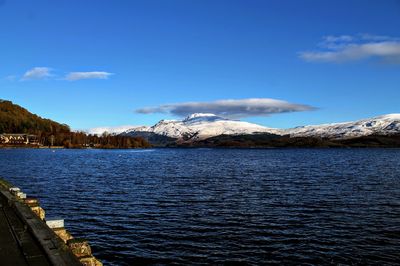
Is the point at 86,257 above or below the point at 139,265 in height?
above

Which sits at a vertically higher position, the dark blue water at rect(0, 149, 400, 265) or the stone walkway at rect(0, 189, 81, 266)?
the stone walkway at rect(0, 189, 81, 266)

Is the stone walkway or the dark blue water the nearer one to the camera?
the stone walkway

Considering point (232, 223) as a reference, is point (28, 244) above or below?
above

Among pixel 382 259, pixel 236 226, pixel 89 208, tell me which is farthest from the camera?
pixel 89 208

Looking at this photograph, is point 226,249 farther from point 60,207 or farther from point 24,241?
point 60,207

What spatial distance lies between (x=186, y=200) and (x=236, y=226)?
1555cm

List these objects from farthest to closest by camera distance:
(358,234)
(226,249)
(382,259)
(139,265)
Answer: (358,234) → (226,249) → (382,259) → (139,265)

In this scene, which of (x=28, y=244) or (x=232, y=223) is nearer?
(x=28, y=244)

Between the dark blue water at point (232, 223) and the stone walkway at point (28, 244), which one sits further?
the dark blue water at point (232, 223)

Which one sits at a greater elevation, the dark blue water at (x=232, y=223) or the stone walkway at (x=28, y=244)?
the stone walkway at (x=28, y=244)

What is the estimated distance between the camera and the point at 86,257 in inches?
581

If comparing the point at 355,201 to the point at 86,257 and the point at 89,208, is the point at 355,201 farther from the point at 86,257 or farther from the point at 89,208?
the point at 86,257

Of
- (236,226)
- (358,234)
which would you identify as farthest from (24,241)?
(358,234)

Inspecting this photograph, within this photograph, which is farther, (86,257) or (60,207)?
(60,207)
